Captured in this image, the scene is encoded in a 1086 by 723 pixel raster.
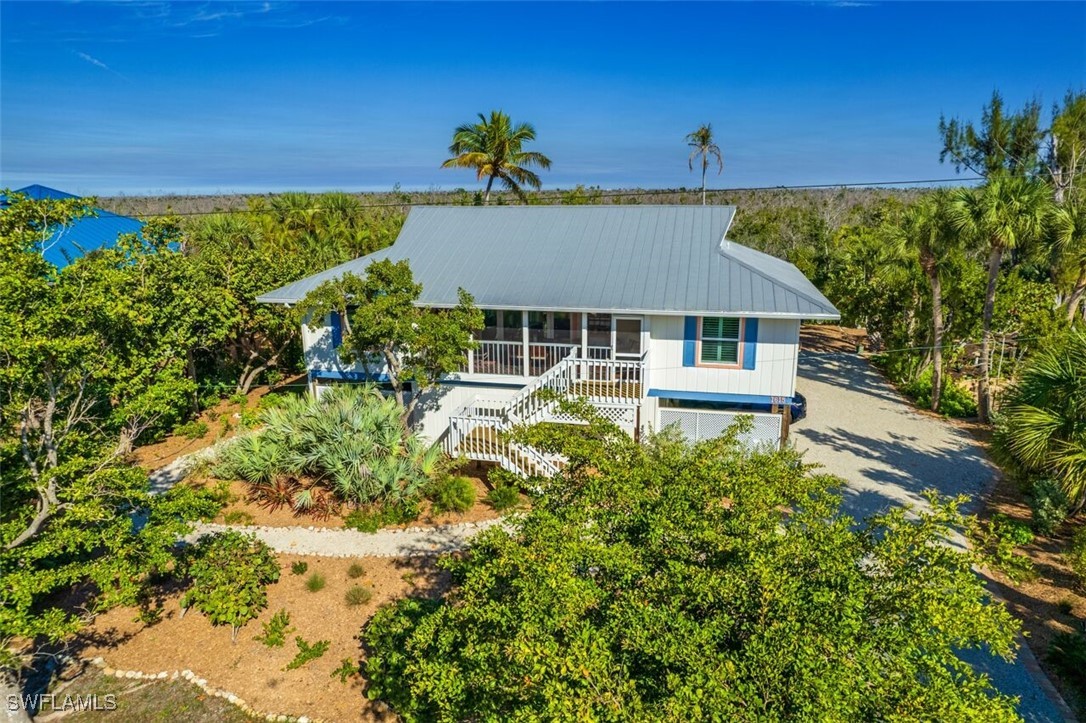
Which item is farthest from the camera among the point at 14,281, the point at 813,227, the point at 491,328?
the point at 813,227

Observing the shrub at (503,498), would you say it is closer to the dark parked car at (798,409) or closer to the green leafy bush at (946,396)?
the dark parked car at (798,409)

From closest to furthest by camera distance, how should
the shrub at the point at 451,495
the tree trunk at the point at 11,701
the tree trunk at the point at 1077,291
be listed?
the tree trunk at the point at 11,701
the shrub at the point at 451,495
the tree trunk at the point at 1077,291

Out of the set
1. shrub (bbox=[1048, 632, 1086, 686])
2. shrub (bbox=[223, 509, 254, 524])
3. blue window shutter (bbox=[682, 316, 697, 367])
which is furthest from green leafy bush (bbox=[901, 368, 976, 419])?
shrub (bbox=[223, 509, 254, 524])

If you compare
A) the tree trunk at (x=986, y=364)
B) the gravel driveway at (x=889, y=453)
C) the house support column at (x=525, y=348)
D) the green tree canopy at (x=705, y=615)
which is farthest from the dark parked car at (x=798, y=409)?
the green tree canopy at (x=705, y=615)

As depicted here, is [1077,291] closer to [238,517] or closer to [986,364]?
[986,364]

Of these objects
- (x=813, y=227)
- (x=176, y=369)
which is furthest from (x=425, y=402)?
(x=813, y=227)

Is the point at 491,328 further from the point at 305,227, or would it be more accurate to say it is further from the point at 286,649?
the point at 305,227

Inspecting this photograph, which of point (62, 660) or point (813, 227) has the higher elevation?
point (813, 227)
